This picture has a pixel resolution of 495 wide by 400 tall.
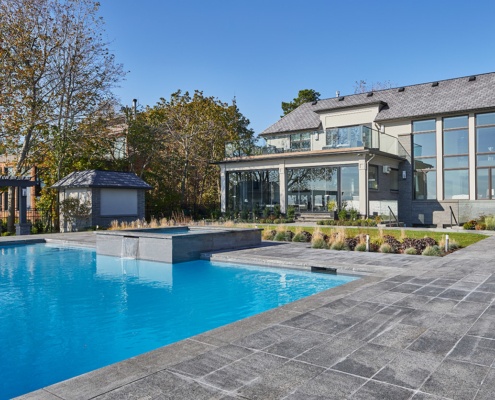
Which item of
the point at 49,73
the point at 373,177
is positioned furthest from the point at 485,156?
the point at 49,73

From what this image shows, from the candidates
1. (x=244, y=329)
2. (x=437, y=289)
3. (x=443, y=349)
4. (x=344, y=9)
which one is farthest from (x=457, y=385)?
(x=344, y=9)

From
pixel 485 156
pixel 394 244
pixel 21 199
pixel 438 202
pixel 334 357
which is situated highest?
pixel 485 156

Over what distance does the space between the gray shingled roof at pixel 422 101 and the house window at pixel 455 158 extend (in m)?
0.86

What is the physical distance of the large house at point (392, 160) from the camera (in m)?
21.1

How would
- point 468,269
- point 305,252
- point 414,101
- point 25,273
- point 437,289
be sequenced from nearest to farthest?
point 437,289, point 468,269, point 25,273, point 305,252, point 414,101

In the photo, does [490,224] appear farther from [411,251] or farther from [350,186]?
[411,251]

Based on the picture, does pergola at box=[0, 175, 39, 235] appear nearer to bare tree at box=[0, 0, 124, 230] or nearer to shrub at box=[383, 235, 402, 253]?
bare tree at box=[0, 0, 124, 230]

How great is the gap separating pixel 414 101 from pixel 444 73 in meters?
4.98

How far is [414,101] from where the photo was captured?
23.8 meters

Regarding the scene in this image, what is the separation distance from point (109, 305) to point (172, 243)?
3.51 meters

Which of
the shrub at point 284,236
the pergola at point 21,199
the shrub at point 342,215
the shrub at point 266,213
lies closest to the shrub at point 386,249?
the shrub at point 284,236

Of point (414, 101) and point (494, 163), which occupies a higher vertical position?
point (414, 101)

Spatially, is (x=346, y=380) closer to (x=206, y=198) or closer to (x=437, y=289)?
(x=437, y=289)

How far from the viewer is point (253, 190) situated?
83.1ft
